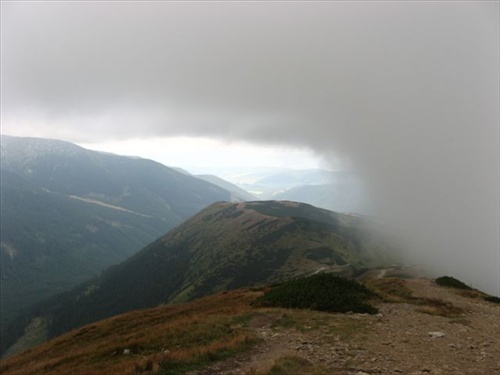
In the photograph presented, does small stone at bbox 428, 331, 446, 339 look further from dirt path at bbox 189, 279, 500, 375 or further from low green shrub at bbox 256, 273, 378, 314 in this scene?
low green shrub at bbox 256, 273, 378, 314

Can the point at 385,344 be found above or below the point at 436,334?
below

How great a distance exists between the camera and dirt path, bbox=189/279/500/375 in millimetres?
20188

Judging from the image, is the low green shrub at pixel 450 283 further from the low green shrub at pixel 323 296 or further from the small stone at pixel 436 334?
the small stone at pixel 436 334

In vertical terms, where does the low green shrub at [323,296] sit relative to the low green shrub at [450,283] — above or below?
below

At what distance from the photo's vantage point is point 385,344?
24.2 meters

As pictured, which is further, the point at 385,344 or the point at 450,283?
the point at 450,283

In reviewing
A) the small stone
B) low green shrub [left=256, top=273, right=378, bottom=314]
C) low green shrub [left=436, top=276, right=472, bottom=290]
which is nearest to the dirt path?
the small stone

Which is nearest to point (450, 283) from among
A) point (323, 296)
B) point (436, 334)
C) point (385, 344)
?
point (323, 296)

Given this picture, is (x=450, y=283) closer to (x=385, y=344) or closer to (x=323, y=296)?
(x=323, y=296)

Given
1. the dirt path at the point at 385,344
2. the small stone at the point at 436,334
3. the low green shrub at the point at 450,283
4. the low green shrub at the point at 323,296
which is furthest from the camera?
the low green shrub at the point at 450,283

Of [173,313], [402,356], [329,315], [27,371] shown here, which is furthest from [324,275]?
[27,371]

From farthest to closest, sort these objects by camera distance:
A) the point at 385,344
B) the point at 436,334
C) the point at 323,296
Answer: the point at 323,296
the point at 436,334
the point at 385,344

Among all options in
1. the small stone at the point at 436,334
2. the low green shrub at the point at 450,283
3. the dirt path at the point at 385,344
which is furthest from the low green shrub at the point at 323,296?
the low green shrub at the point at 450,283

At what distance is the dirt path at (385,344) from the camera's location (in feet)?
66.2
